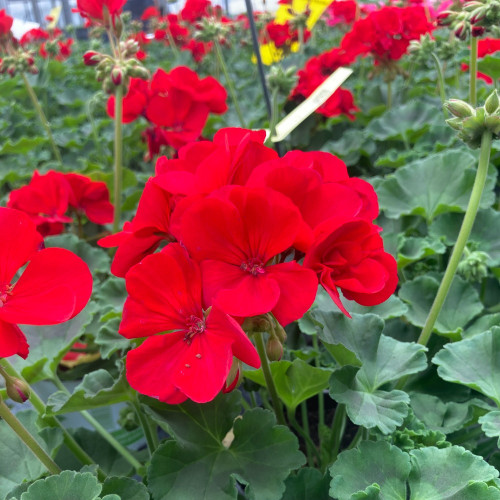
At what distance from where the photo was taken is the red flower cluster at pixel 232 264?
58 centimetres

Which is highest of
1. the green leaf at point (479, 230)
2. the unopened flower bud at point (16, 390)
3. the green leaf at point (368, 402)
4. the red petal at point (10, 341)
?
the red petal at point (10, 341)

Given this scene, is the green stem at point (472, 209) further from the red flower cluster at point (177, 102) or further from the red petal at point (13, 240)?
the red flower cluster at point (177, 102)

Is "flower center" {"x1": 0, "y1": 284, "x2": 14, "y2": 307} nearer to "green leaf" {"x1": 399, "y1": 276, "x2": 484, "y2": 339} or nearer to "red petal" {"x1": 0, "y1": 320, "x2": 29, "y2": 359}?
"red petal" {"x1": 0, "y1": 320, "x2": 29, "y2": 359}

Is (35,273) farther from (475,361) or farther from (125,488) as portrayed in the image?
(475,361)

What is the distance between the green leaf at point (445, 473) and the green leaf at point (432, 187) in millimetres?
715

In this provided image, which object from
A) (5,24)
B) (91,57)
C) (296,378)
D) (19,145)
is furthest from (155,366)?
(19,145)

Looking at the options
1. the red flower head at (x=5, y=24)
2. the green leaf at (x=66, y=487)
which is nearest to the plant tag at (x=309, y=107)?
the green leaf at (x=66, y=487)

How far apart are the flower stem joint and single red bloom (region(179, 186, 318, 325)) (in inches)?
13.1

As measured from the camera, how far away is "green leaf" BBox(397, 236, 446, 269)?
3.85ft

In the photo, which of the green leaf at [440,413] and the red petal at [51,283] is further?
the green leaf at [440,413]

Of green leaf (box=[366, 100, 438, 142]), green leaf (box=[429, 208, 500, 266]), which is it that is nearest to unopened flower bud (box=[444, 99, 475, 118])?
green leaf (box=[429, 208, 500, 266])

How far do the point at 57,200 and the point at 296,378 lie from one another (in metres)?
0.83

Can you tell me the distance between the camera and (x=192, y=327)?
2.07 ft

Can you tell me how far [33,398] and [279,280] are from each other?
437mm
